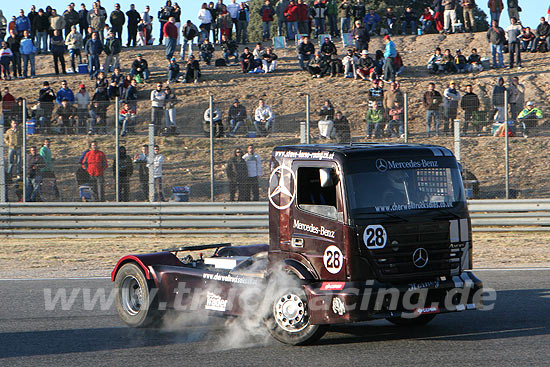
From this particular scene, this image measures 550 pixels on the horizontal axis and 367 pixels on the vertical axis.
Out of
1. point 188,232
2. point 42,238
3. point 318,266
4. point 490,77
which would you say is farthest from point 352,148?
point 490,77

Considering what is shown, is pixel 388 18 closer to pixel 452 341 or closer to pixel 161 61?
pixel 161 61

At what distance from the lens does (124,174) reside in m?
18.0

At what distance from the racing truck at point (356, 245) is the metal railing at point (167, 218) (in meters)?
8.62

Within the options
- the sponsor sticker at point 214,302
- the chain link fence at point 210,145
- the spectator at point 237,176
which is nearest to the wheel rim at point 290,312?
the sponsor sticker at point 214,302

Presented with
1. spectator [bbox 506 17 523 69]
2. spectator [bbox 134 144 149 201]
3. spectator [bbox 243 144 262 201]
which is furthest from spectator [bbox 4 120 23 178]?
spectator [bbox 506 17 523 69]

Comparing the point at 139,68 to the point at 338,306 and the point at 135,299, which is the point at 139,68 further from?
the point at 338,306

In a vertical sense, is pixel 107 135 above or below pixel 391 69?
below

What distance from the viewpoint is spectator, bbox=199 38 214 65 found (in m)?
34.4

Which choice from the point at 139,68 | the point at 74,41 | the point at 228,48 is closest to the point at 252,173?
the point at 139,68

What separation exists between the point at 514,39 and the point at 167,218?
64.2 feet

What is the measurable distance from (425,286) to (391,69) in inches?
911

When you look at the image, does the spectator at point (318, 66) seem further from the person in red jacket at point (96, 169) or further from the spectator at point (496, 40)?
the person in red jacket at point (96, 169)

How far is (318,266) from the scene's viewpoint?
7.88 m

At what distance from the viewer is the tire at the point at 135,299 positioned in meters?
8.97
